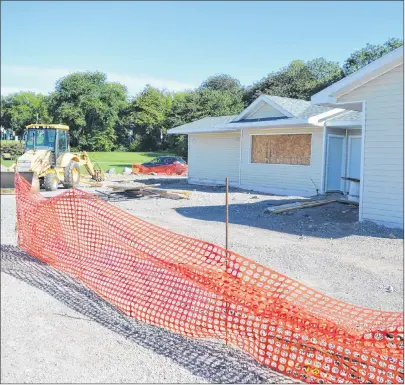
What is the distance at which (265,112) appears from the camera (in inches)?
787

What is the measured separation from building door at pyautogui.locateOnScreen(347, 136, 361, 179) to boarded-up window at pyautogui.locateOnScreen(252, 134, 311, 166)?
5.68ft

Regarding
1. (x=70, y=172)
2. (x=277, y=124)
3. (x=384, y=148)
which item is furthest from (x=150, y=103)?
(x=384, y=148)

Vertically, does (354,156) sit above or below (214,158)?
above

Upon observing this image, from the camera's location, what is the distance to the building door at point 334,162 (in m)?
17.3

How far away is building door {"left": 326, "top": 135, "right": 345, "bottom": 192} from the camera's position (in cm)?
1733

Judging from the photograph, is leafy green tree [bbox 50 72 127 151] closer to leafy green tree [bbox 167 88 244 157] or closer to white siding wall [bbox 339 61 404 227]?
leafy green tree [bbox 167 88 244 157]

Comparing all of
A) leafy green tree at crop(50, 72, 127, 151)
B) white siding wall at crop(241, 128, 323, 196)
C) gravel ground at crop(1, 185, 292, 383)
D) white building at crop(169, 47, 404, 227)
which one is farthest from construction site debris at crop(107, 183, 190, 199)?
leafy green tree at crop(50, 72, 127, 151)

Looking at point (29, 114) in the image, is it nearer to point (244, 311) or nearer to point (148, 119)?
point (244, 311)

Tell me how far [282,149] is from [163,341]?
15.3 meters

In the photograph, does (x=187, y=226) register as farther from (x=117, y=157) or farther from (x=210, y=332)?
(x=117, y=157)

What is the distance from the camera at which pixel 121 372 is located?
11.8ft

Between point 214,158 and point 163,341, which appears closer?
point 163,341

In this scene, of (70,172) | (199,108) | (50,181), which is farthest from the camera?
(199,108)

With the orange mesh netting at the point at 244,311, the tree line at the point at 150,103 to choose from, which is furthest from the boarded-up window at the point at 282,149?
the tree line at the point at 150,103
